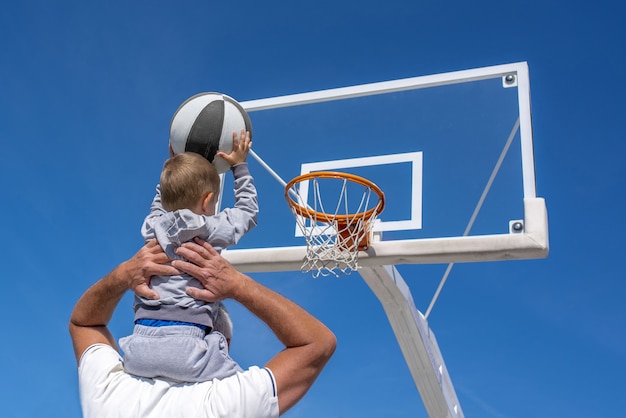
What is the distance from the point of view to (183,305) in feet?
6.53

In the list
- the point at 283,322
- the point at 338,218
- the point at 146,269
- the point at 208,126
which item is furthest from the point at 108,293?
the point at 338,218

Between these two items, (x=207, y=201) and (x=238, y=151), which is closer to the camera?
(x=207, y=201)

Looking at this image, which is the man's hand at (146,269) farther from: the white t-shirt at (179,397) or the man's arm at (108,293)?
the white t-shirt at (179,397)

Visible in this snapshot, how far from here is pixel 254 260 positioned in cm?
495

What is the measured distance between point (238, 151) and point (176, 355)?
1.01 meters

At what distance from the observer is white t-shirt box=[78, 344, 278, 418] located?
1.82 m

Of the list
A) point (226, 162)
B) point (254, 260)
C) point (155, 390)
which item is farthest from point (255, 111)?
point (155, 390)

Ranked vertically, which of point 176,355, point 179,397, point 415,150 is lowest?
point 179,397

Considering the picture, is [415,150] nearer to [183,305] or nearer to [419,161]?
[419,161]

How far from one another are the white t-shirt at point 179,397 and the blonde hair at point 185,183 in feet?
1.82

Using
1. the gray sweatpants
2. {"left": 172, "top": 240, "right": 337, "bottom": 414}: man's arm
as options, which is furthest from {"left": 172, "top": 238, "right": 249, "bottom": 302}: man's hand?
the gray sweatpants

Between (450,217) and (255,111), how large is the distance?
187 centimetres

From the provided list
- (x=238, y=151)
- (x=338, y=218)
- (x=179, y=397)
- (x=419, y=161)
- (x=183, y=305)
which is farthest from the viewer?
(x=419, y=161)

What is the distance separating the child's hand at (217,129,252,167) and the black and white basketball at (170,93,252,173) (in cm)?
4
